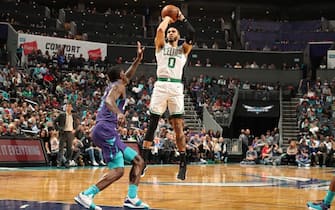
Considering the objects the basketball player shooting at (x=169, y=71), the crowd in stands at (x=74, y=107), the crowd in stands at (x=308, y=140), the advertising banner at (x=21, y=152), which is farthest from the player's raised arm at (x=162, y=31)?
the crowd in stands at (x=308, y=140)

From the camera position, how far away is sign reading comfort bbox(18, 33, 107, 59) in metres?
31.9

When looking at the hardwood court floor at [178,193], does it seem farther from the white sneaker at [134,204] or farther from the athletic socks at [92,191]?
the athletic socks at [92,191]

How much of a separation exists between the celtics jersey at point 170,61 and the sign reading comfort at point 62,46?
76.2 feet

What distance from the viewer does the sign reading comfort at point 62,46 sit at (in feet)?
105

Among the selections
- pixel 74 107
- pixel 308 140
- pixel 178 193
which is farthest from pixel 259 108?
pixel 178 193

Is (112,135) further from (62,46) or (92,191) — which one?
(62,46)

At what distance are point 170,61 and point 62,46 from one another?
81.2 ft

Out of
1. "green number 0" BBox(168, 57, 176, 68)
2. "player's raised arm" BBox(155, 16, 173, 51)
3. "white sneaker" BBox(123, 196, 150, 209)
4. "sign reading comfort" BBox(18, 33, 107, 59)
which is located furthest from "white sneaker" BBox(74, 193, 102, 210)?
"sign reading comfort" BBox(18, 33, 107, 59)

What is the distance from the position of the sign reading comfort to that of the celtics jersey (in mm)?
23226

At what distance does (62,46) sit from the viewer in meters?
33.4

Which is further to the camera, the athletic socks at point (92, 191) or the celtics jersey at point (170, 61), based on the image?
the celtics jersey at point (170, 61)

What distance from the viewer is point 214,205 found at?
28.6ft

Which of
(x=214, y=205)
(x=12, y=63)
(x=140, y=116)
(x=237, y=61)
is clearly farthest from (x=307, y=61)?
(x=214, y=205)

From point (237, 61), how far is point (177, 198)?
108ft
